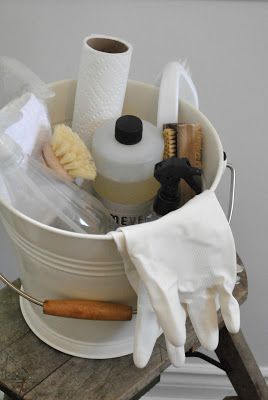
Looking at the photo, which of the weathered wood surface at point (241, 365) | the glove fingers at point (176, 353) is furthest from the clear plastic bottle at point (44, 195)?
the weathered wood surface at point (241, 365)

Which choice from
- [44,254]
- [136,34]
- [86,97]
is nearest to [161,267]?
[44,254]

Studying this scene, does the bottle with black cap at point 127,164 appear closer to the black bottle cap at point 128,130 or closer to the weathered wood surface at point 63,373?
the black bottle cap at point 128,130

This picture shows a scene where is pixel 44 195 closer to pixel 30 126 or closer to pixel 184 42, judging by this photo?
pixel 30 126

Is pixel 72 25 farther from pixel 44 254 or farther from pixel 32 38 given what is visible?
pixel 44 254

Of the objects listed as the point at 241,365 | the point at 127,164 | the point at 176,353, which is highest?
the point at 127,164

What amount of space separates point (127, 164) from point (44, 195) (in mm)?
82

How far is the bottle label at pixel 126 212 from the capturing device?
52 centimetres

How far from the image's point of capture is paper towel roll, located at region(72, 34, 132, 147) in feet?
1.59

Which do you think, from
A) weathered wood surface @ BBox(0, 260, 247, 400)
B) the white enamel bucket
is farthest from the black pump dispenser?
weathered wood surface @ BBox(0, 260, 247, 400)

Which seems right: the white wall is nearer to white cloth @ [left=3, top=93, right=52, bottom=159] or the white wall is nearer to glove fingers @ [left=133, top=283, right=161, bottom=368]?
white cloth @ [left=3, top=93, right=52, bottom=159]

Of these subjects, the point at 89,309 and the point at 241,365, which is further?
the point at 241,365

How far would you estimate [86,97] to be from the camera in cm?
51

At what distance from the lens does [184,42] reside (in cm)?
65

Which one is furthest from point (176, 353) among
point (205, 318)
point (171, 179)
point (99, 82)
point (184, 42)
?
point (184, 42)
